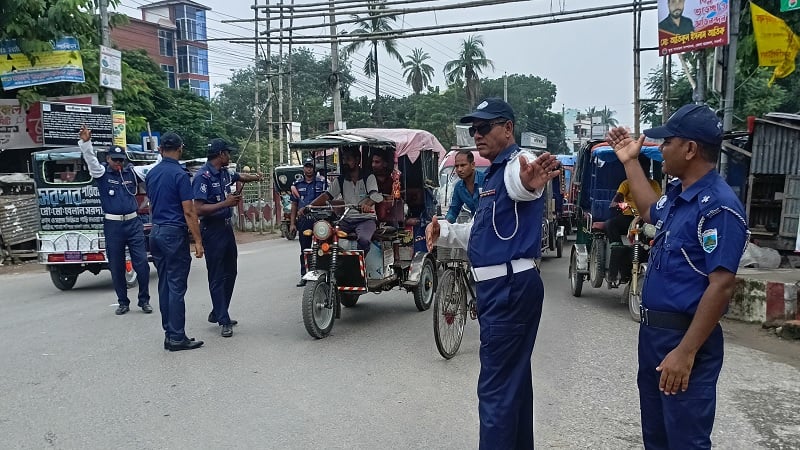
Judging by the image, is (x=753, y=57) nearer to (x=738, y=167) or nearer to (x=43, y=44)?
(x=738, y=167)

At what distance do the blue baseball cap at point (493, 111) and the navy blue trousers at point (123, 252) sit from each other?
19.9ft

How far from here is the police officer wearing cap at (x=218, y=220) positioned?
22.3ft

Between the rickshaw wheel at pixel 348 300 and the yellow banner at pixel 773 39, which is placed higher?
the yellow banner at pixel 773 39

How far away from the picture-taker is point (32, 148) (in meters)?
17.0

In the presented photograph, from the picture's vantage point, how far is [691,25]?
9789 mm

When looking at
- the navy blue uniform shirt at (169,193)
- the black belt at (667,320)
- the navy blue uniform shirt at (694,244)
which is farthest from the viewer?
the navy blue uniform shirt at (169,193)

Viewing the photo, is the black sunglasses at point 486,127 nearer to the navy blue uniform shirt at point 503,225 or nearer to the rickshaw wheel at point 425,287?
the navy blue uniform shirt at point 503,225

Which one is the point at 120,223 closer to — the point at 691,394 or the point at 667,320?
the point at 667,320

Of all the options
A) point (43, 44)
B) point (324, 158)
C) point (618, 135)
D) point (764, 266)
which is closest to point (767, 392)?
point (618, 135)

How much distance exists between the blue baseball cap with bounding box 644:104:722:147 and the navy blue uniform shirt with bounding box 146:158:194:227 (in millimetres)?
4985

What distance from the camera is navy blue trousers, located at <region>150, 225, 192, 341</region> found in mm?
6426

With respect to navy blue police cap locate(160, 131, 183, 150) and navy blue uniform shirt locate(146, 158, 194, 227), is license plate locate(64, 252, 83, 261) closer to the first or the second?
navy blue uniform shirt locate(146, 158, 194, 227)

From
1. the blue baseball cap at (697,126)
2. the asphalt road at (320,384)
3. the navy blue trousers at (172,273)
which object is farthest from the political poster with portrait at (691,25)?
the navy blue trousers at (172,273)

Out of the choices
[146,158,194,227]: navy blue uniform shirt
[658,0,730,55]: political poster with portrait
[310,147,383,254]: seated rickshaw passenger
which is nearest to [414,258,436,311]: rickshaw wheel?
[310,147,383,254]: seated rickshaw passenger
